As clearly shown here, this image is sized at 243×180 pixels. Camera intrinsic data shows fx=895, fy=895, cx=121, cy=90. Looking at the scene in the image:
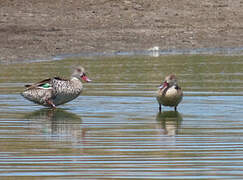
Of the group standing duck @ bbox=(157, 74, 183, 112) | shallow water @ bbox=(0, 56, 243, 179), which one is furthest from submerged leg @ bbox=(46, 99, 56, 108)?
standing duck @ bbox=(157, 74, 183, 112)

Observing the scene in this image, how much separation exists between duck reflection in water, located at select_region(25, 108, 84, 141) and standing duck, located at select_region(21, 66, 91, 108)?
153mm

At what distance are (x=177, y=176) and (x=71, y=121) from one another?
14.3 ft

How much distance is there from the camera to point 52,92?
13.6m

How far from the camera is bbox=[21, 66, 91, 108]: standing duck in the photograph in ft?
44.7

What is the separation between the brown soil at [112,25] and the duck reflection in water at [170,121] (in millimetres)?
9574

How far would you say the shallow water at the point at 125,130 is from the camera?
8312mm

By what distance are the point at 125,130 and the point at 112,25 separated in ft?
53.4

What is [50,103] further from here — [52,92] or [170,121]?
[170,121]

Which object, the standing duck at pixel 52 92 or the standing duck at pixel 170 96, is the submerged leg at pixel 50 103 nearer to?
the standing duck at pixel 52 92

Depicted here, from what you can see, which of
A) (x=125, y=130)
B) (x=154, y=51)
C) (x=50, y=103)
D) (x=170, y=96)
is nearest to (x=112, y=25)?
(x=154, y=51)

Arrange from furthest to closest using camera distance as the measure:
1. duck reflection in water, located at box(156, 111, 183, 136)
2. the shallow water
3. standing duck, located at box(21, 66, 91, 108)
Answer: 1. standing duck, located at box(21, 66, 91, 108)
2. duck reflection in water, located at box(156, 111, 183, 136)
3. the shallow water

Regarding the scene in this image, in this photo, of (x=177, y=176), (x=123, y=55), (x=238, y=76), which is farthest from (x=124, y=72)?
(x=177, y=176)

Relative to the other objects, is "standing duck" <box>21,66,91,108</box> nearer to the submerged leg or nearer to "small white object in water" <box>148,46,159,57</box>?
the submerged leg

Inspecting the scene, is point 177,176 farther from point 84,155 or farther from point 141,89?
point 141,89
